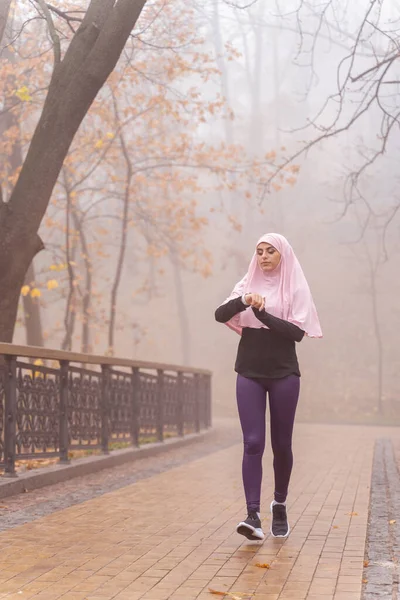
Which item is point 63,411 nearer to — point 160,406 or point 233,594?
point 160,406

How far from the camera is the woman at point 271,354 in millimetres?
6957

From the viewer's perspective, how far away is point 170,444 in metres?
16.1

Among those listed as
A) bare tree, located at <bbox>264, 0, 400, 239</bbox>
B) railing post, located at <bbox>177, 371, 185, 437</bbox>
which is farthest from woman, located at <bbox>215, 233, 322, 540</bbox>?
railing post, located at <bbox>177, 371, 185, 437</bbox>

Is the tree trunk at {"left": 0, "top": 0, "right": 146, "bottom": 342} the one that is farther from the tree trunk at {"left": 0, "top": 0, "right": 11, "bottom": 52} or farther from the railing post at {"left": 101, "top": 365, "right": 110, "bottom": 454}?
the railing post at {"left": 101, "top": 365, "right": 110, "bottom": 454}

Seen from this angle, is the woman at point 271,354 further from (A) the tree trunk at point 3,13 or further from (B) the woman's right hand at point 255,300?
(A) the tree trunk at point 3,13

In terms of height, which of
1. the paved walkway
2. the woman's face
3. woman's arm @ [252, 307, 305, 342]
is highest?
the woman's face

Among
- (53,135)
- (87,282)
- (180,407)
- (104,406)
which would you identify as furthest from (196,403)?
(53,135)

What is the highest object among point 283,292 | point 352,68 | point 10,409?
point 352,68

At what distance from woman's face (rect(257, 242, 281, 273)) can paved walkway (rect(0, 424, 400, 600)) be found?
181 cm

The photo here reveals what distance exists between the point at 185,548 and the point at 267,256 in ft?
6.41

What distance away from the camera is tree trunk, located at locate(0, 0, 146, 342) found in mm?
10797

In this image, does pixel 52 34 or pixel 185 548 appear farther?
pixel 52 34

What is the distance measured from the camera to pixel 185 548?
6.70 m

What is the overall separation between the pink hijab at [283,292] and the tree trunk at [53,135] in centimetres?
421
